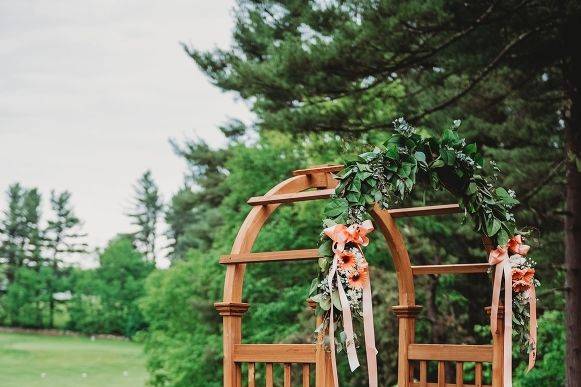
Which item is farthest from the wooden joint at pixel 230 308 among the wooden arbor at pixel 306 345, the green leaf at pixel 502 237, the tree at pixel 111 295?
the tree at pixel 111 295

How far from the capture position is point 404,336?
5148mm

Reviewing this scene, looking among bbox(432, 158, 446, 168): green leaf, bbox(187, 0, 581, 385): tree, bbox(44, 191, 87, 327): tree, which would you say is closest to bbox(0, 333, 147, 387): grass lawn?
bbox(44, 191, 87, 327): tree

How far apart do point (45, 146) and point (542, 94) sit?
112 feet

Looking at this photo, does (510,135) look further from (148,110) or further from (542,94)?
(148,110)

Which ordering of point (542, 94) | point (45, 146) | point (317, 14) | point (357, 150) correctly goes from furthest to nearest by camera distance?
point (45, 146) → point (357, 150) → point (542, 94) → point (317, 14)

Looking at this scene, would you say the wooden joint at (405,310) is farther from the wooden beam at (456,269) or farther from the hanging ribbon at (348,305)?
the hanging ribbon at (348,305)

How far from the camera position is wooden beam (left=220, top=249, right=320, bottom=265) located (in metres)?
4.11

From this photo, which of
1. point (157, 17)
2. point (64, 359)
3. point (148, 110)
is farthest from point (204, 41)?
point (148, 110)

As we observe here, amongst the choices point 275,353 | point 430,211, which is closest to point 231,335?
point 275,353

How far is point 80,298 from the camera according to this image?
1654 inches

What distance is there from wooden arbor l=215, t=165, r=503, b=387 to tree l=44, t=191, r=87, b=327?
43.1 m

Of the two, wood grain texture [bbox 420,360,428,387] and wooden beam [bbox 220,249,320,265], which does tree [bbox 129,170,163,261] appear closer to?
wood grain texture [bbox 420,360,428,387]

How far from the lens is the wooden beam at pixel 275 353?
13.6 ft

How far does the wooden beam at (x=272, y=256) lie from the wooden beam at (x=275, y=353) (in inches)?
17.5
